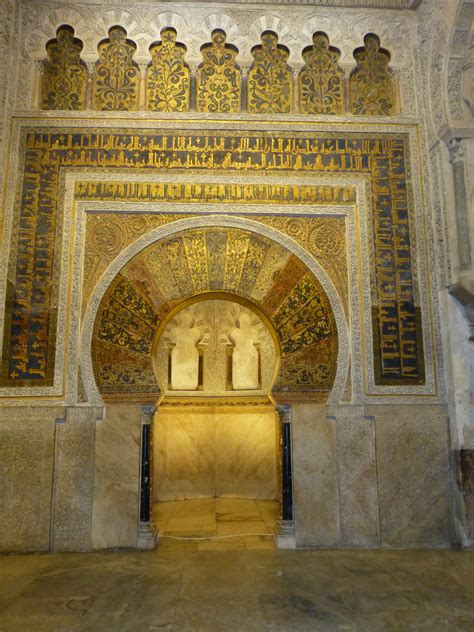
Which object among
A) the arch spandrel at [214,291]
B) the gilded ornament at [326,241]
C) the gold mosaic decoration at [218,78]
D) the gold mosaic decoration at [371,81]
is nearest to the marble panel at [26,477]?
the arch spandrel at [214,291]

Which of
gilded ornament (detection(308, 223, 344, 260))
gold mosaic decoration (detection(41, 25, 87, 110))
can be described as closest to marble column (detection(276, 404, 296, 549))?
gilded ornament (detection(308, 223, 344, 260))

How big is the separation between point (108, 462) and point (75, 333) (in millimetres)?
1127

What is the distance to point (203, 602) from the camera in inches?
129

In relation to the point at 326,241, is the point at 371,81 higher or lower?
higher

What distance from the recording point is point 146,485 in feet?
14.9

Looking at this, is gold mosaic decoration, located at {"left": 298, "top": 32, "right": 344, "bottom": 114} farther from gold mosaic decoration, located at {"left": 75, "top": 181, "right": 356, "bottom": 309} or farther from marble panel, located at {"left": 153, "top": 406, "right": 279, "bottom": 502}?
marble panel, located at {"left": 153, "top": 406, "right": 279, "bottom": 502}

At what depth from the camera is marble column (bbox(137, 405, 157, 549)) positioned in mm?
4422

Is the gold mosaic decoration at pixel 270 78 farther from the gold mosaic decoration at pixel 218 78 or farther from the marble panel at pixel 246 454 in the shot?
the marble panel at pixel 246 454

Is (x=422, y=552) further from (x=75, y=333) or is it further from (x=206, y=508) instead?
(x=75, y=333)

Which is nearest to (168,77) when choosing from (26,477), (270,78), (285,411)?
(270,78)

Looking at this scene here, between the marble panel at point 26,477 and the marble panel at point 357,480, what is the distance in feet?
7.89

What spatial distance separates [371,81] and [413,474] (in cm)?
371

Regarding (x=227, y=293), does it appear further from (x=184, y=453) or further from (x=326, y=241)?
(x=184, y=453)

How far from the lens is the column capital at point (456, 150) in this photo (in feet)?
15.5
